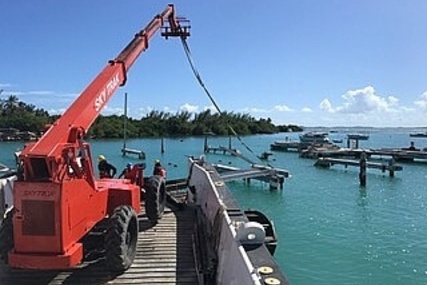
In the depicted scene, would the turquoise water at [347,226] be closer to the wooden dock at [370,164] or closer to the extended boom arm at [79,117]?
the wooden dock at [370,164]

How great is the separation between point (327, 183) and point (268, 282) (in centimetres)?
3447

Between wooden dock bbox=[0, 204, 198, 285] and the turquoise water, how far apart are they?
6183 millimetres

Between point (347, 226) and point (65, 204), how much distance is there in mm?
17671

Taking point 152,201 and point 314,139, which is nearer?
point 152,201

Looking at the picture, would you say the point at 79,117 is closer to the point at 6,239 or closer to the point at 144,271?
the point at 6,239

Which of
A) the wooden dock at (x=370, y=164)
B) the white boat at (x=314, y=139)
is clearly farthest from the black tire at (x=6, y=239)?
the white boat at (x=314, y=139)

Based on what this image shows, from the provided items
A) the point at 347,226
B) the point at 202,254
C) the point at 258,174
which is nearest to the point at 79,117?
the point at 202,254

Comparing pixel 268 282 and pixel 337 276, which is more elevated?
pixel 268 282

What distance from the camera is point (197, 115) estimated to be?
144 metres

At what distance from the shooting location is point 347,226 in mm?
21406

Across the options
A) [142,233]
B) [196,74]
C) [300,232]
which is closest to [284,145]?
[300,232]

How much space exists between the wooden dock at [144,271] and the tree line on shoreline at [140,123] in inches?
3846

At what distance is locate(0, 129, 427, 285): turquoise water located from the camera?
14.6m

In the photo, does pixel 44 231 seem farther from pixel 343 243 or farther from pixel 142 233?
pixel 343 243
